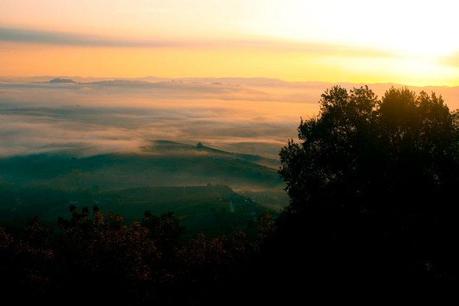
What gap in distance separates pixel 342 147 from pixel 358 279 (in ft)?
39.5

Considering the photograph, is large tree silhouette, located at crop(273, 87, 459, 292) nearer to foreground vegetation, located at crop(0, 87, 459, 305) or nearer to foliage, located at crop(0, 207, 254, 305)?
foreground vegetation, located at crop(0, 87, 459, 305)

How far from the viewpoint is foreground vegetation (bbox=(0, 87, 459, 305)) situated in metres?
45.7

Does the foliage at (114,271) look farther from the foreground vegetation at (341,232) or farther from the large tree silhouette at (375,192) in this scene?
the large tree silhouette at (375,192)

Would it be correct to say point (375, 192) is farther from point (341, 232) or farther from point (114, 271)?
point (114, 271)

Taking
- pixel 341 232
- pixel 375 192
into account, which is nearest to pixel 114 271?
pixel 341 232

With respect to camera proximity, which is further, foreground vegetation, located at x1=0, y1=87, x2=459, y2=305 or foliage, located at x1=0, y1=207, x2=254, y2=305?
foliage, located at x1=0, y1=207, x2=254, y2=305

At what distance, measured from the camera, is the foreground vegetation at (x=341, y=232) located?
45656 millimetres

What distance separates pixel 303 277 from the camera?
155ft

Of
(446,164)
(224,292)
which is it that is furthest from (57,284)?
(446,164)

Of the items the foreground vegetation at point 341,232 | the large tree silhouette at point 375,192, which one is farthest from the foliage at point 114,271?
the large tree silhouette at point 375,192

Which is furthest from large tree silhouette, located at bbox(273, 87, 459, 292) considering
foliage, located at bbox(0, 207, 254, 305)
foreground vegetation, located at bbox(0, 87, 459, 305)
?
foliage, located at bbox(0, 207, 254, 305)

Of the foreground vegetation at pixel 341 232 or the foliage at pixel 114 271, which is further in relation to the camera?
the foliage at pixel 114 271

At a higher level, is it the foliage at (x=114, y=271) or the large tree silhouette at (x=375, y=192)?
the large tree silhouette at (x=375, y=192)

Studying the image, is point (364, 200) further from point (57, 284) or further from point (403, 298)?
point (57, 284)
